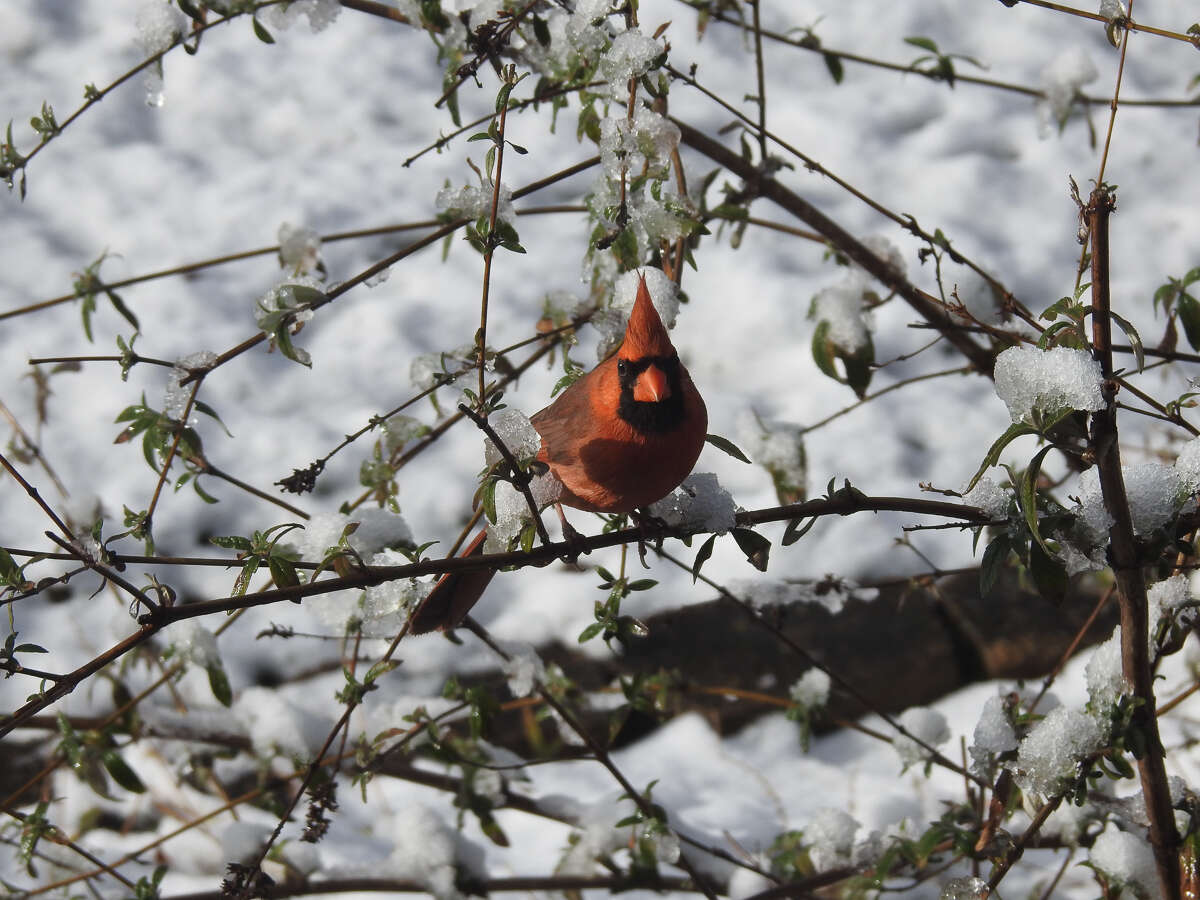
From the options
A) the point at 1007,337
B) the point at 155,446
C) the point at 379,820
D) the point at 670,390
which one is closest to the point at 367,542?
the point at 155,446

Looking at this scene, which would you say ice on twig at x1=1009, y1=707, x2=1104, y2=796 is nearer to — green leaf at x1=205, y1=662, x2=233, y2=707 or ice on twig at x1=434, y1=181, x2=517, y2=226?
ice on twig at x1=434, y1=181, x2=517, y2=226

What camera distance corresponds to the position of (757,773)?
2807 mm

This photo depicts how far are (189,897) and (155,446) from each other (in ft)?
2.88

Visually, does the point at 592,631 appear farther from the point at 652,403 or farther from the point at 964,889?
the point at 964,889

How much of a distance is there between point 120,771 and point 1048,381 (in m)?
1.62

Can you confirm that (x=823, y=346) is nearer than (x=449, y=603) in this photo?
No

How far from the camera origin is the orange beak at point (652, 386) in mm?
1559

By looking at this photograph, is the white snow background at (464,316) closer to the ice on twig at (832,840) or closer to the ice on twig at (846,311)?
the ice on twig at (832,840)

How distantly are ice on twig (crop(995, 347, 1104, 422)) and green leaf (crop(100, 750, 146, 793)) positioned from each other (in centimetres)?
156

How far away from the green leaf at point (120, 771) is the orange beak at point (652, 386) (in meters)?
1.11

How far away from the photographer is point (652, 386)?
5.12 ft

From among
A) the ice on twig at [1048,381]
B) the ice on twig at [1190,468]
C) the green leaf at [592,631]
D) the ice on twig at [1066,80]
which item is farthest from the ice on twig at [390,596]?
the ice on twig at [1066,80]

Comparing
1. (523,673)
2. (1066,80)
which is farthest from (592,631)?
(1066,80)

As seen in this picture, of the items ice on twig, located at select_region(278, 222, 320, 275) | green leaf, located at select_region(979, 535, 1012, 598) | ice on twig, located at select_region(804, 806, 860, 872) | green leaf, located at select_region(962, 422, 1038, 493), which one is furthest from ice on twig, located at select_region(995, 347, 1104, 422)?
ice on twig, located at select_region(278, 222, 320, 275)
